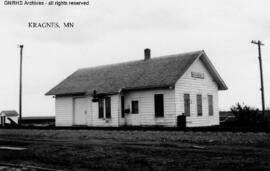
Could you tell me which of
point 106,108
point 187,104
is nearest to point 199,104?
point 187,104

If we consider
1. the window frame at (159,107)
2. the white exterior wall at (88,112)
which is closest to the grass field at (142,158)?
the window frame at (159,107)

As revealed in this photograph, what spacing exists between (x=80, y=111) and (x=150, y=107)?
20.7 ft

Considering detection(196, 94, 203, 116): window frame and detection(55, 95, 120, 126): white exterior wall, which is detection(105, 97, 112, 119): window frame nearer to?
detection(55, 95, 120, 126): white exterior wall

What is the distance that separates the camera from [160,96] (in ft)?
81.0

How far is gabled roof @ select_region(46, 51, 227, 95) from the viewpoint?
24797mm

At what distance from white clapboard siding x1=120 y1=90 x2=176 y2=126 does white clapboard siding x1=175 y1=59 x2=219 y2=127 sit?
1.45ft

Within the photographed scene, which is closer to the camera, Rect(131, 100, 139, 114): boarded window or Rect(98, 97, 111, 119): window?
Rect(131, 100, 139, 114): boarded window

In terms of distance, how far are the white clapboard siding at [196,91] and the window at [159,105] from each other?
1047 millimetres

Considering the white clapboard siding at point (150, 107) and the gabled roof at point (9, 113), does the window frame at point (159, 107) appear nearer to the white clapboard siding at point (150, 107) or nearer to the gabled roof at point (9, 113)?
the white clapboard siding at point (150, 107)

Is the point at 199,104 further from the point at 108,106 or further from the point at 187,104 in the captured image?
the point at 108,106

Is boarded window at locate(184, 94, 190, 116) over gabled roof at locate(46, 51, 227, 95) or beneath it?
beneath

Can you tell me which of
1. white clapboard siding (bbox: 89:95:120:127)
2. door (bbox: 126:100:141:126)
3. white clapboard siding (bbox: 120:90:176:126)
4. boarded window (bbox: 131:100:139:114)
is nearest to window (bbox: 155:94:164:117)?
white clapboard siding (bbox: 120:90:176:126)

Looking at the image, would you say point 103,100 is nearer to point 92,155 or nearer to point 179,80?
point 179,80

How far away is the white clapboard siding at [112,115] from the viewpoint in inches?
1033
